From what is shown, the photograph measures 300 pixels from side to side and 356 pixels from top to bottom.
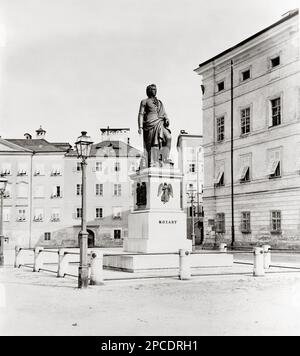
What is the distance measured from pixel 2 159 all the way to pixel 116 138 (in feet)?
45.3

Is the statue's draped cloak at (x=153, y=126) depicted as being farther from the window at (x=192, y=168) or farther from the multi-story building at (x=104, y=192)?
the window at (x=192, y=168)

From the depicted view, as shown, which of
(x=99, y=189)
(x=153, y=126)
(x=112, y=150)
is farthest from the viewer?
(x=99, y=189)

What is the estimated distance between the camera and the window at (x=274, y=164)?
33719 millimetres

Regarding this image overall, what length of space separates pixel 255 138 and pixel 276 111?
2.72m

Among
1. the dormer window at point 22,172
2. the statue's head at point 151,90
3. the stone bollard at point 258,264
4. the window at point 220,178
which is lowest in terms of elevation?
the stone bollard at point 258,264

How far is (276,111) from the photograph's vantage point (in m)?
34.1

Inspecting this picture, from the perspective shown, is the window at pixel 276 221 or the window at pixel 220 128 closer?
the window at pixel 276 221

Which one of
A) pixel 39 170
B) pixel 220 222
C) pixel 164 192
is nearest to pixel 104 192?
pixel 39 170

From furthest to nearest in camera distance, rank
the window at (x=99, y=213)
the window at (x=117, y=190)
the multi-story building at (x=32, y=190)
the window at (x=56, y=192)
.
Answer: the window at (x=117, y=190) < the window at (x=99, y=213) < the window at (x=56, y=192) < the multi-story building at (x=32, y=190)

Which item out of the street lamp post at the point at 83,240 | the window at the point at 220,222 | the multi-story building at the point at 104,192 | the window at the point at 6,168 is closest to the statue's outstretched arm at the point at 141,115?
the street lamp post at the point at 83,240

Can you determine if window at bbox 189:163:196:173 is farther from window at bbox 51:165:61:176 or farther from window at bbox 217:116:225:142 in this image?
window at bbox 217:116:225:142

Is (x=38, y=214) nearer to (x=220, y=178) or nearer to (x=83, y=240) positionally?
(x=220, y=178)

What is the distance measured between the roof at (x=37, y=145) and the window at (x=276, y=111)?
32452 mm
